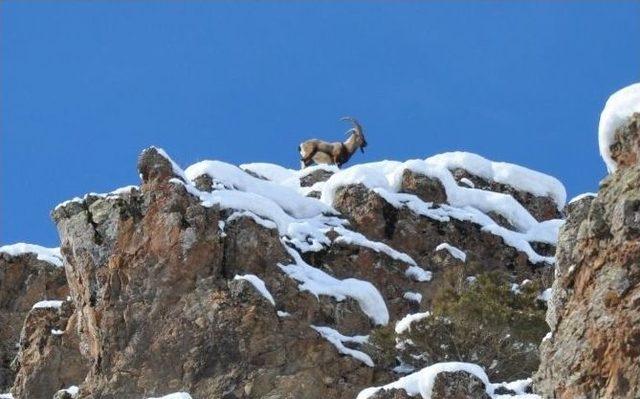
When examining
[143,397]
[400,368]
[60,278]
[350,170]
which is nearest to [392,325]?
[400,368]

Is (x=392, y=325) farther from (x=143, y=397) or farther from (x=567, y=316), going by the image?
(x=567, y=316)

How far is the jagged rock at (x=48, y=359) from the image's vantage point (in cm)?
2630

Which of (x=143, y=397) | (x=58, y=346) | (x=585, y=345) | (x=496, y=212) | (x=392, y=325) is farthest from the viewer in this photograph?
(x=496, y=212)

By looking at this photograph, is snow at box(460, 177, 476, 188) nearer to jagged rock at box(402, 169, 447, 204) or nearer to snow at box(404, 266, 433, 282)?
jagged rock at box(402, 169, 447, 204)

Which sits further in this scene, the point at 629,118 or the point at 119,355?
the point at 119,355

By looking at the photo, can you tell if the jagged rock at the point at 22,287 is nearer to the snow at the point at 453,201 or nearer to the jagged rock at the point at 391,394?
the snow at the point at 453,201

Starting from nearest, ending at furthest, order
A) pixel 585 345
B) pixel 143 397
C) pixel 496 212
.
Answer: pixel 585 345 < pixel 143 397 < pixel 496 212

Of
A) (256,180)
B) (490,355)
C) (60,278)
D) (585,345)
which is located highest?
(256,180)

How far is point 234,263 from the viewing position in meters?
24.5

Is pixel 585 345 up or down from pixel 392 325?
down

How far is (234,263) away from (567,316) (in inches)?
442

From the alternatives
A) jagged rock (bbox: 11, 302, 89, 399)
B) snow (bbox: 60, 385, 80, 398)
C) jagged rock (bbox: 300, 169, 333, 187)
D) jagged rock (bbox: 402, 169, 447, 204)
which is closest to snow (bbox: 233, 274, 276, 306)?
snow (bbox: 60, 385, 80, 398)

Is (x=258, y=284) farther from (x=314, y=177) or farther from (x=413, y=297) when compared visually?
(x=314, y=177)

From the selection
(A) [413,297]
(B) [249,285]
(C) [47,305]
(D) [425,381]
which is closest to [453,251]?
(A) [413,297]
